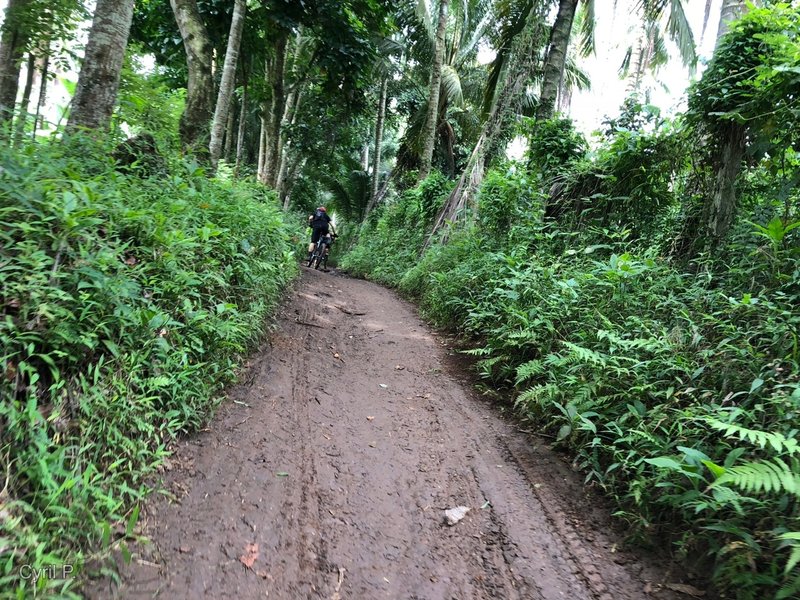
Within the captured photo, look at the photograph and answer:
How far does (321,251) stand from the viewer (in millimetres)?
11758

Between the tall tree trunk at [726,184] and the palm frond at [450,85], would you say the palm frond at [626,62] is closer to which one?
the palm frond at [450,85]

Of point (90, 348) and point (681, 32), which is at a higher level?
point (681, 32)

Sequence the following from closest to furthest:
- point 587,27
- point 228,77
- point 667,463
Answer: point 667,463
point 228,77
point 587,27

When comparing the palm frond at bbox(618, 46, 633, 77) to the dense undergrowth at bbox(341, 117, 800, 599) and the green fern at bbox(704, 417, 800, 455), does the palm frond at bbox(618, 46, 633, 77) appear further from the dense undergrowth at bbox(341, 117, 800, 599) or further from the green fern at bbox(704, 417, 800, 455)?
the green fern at bbox(704, 417, 800, 455)

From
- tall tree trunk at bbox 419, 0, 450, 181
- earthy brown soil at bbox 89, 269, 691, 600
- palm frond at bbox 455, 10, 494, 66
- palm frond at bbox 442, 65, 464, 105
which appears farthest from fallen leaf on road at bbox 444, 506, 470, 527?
palm frond at bbox 455, 10, 494, 66

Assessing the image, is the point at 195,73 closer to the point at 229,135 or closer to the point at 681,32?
the point at 229,135

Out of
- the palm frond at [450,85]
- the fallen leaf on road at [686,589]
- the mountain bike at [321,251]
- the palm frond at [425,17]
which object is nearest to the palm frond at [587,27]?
the palm frond at [450,85]

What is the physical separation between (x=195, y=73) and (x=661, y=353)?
21.3ft

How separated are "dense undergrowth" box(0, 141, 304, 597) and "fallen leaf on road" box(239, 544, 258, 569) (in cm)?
51

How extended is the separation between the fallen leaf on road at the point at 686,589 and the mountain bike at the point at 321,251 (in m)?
10.5

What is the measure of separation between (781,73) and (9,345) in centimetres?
548

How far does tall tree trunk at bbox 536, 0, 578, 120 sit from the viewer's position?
7.50 metres

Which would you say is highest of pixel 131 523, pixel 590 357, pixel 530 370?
pixel 590 357

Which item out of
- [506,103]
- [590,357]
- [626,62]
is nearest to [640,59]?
[626,62]
